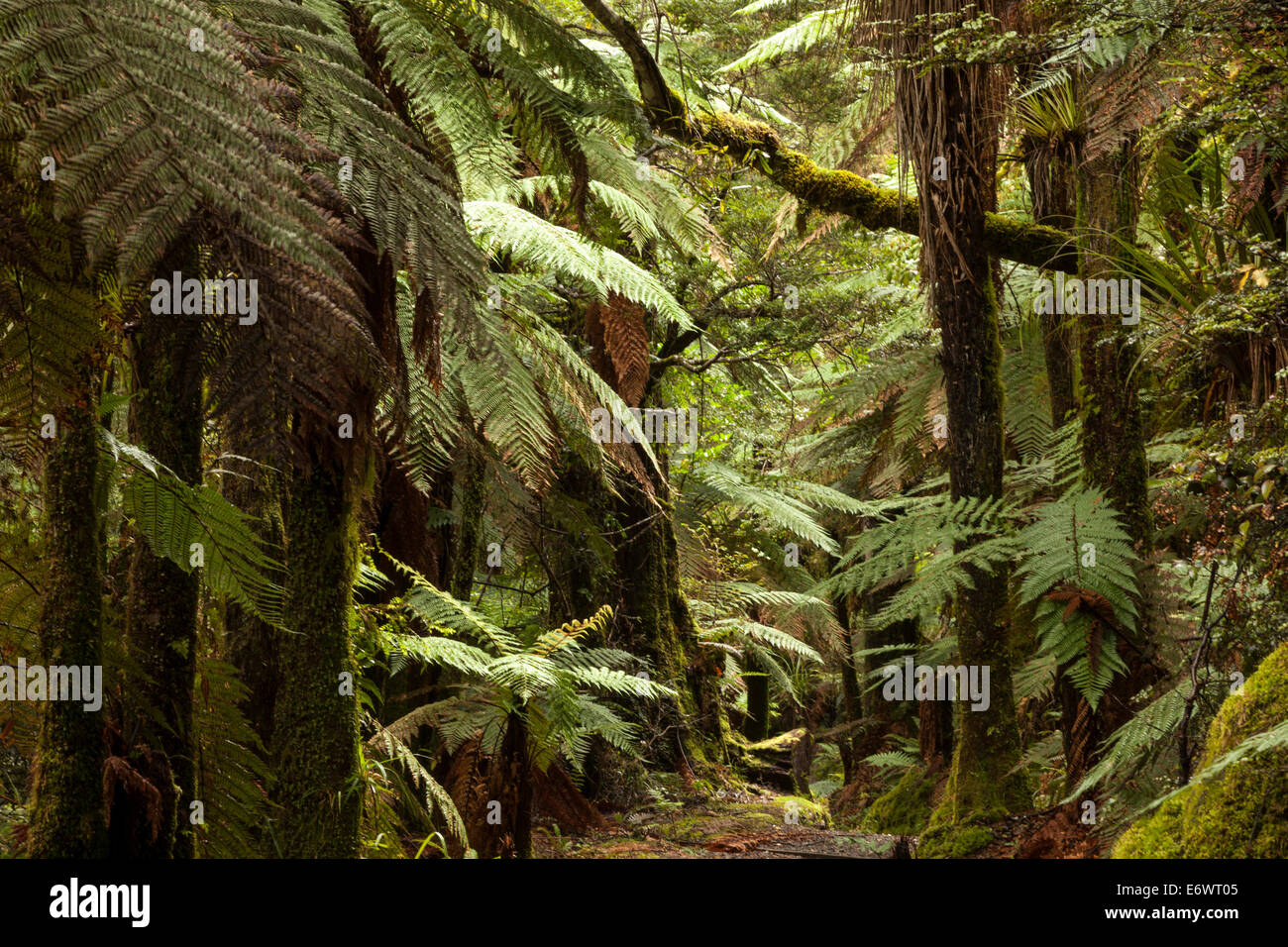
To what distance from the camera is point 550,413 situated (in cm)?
388

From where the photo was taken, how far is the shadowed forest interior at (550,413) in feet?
5.10

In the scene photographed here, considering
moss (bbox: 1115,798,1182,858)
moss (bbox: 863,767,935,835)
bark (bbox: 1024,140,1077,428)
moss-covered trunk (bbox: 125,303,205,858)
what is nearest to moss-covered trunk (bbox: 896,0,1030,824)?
bark (bbox: 1024,140,1077,428)

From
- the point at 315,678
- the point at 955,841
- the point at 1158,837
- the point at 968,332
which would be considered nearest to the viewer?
the point at 1158,837

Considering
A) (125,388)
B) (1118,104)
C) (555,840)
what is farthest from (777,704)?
(125,388)

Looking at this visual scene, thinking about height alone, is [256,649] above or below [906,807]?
above

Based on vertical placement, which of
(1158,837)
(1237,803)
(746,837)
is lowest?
(746,837)

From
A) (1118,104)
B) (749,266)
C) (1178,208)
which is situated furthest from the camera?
(749,266)

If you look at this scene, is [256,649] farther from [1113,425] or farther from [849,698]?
[849,698]

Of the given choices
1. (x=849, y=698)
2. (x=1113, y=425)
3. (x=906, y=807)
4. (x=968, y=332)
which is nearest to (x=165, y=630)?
(x=968, y=332)

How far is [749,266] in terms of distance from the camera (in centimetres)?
798

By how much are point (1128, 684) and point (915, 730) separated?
28.8 ft

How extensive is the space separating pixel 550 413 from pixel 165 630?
200 cm
